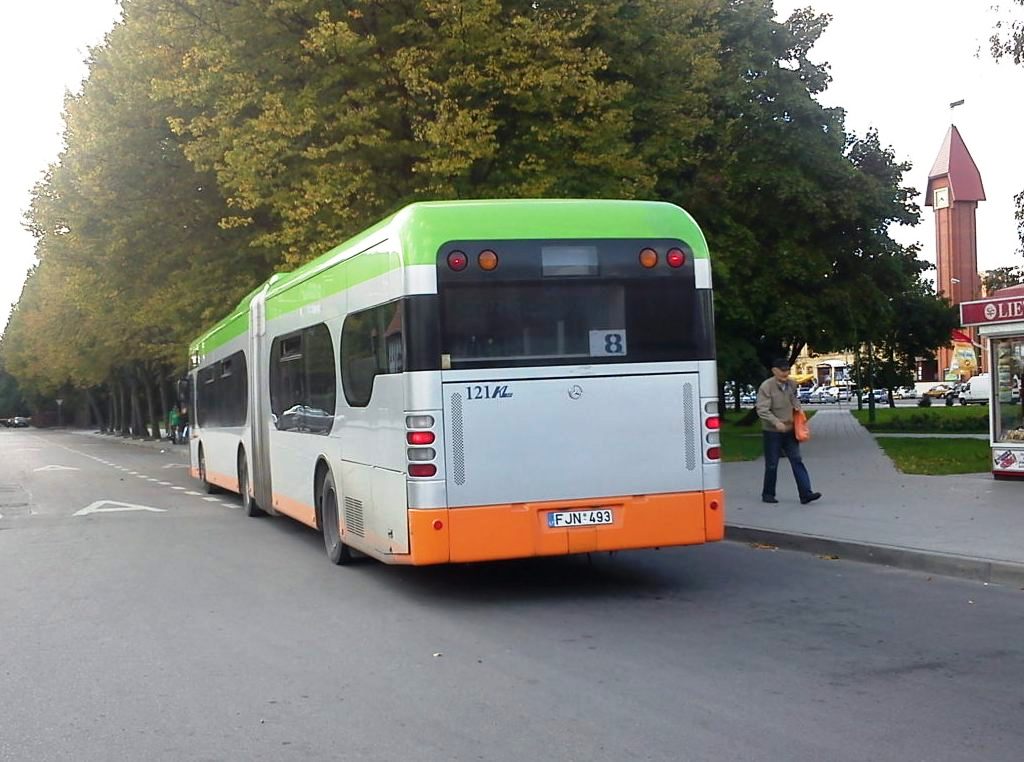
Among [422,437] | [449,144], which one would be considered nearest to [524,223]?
[422,437]

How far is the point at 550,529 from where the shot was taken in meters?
9.30

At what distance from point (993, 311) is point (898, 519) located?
527cm

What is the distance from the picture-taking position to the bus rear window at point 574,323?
30.0 feet

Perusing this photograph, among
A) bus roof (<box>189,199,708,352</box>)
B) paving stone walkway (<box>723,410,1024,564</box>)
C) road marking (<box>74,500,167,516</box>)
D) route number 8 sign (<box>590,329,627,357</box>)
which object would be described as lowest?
road marking (<box>74,500,167,516</box>)

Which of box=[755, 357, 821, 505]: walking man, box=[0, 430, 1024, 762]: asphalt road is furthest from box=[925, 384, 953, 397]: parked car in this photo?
box=[0, 430, 1024, 762]: asphalt road

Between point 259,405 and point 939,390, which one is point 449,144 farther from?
point 939,390

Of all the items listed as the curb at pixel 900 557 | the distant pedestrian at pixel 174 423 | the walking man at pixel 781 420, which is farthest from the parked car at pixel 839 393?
the curb at pixel 900 557

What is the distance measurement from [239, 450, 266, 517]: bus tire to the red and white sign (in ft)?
34.1

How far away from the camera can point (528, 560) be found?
472 inches

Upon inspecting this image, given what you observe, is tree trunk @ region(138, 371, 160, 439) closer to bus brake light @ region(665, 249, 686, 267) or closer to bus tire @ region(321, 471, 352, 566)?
bus tire @ region(321, 471, 352, 566)

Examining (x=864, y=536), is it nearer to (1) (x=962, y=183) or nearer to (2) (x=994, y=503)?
(2) (x=994, y=503)

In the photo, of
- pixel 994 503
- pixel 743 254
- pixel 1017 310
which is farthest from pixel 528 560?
pixel 743 254

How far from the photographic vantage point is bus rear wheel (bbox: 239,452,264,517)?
688 inches

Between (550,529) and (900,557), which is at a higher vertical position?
(550,529)
